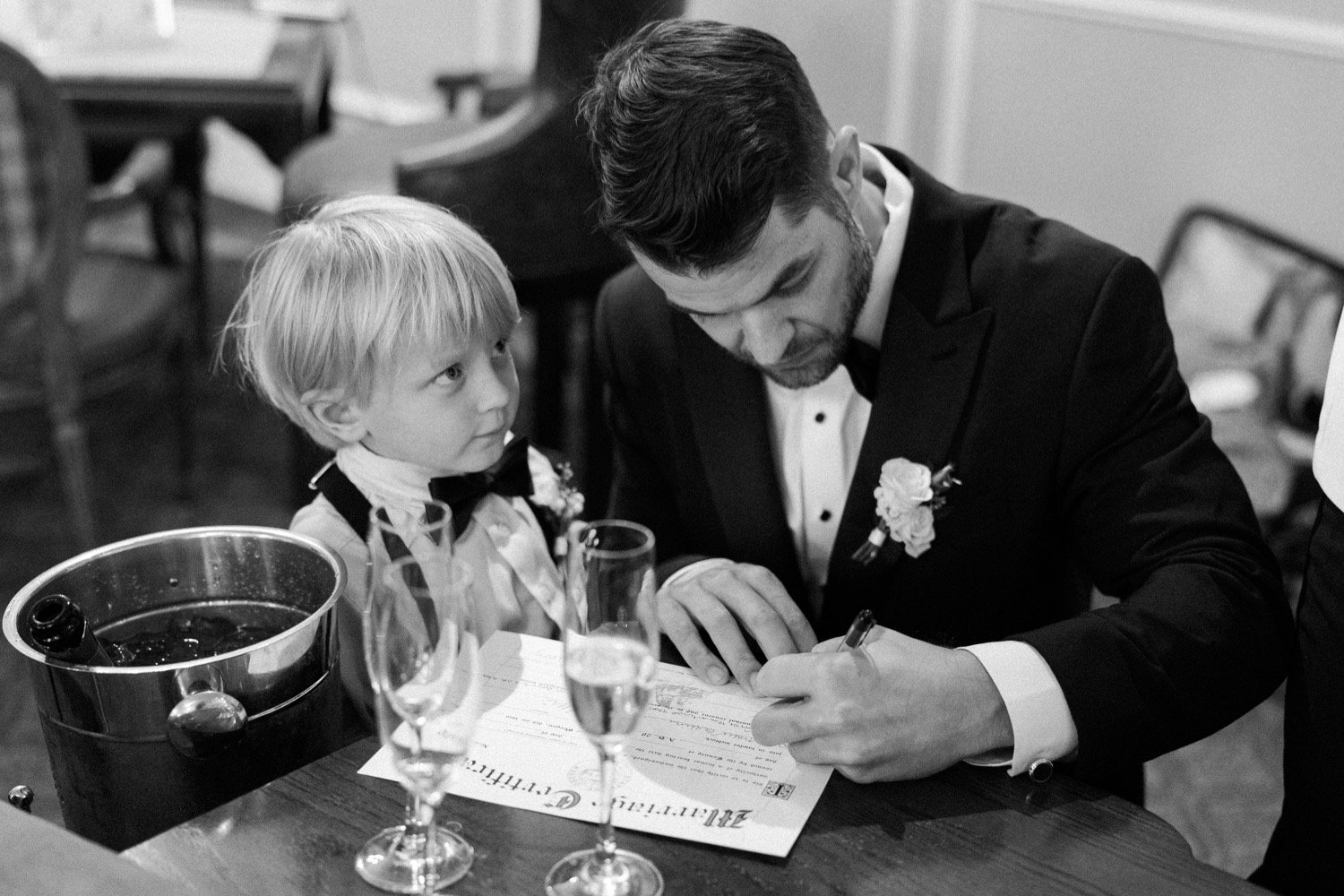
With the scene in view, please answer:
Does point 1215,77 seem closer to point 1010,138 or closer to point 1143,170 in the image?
point 1143,170

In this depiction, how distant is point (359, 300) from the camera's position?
1.54 meters

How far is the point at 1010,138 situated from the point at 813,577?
2668 mm

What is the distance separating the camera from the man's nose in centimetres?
156

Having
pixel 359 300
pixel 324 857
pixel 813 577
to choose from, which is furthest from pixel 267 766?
pixel 813 577

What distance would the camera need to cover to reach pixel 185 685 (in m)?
1.19

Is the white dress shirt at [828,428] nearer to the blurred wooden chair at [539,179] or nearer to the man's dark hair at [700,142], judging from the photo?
the man's dark hair at [700,142]

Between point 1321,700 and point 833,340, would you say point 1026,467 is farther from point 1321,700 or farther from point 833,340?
point 1321,700

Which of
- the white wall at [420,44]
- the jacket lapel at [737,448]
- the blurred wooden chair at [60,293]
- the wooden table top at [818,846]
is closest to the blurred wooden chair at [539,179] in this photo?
the blurred wooden chair at [60,293]

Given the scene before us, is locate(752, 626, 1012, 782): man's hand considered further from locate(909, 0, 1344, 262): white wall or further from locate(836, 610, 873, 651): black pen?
locate(909, 0, 1344, 262): white wall

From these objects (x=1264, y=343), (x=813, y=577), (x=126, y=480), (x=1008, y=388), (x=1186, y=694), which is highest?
(x=1008, y=388)

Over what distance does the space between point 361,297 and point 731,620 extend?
538mm

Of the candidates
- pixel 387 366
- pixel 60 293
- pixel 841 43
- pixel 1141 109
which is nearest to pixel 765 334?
pixel 387 366

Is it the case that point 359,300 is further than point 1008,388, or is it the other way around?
point 1008,388

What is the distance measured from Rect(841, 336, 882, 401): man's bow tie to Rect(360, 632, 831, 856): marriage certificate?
516mm
